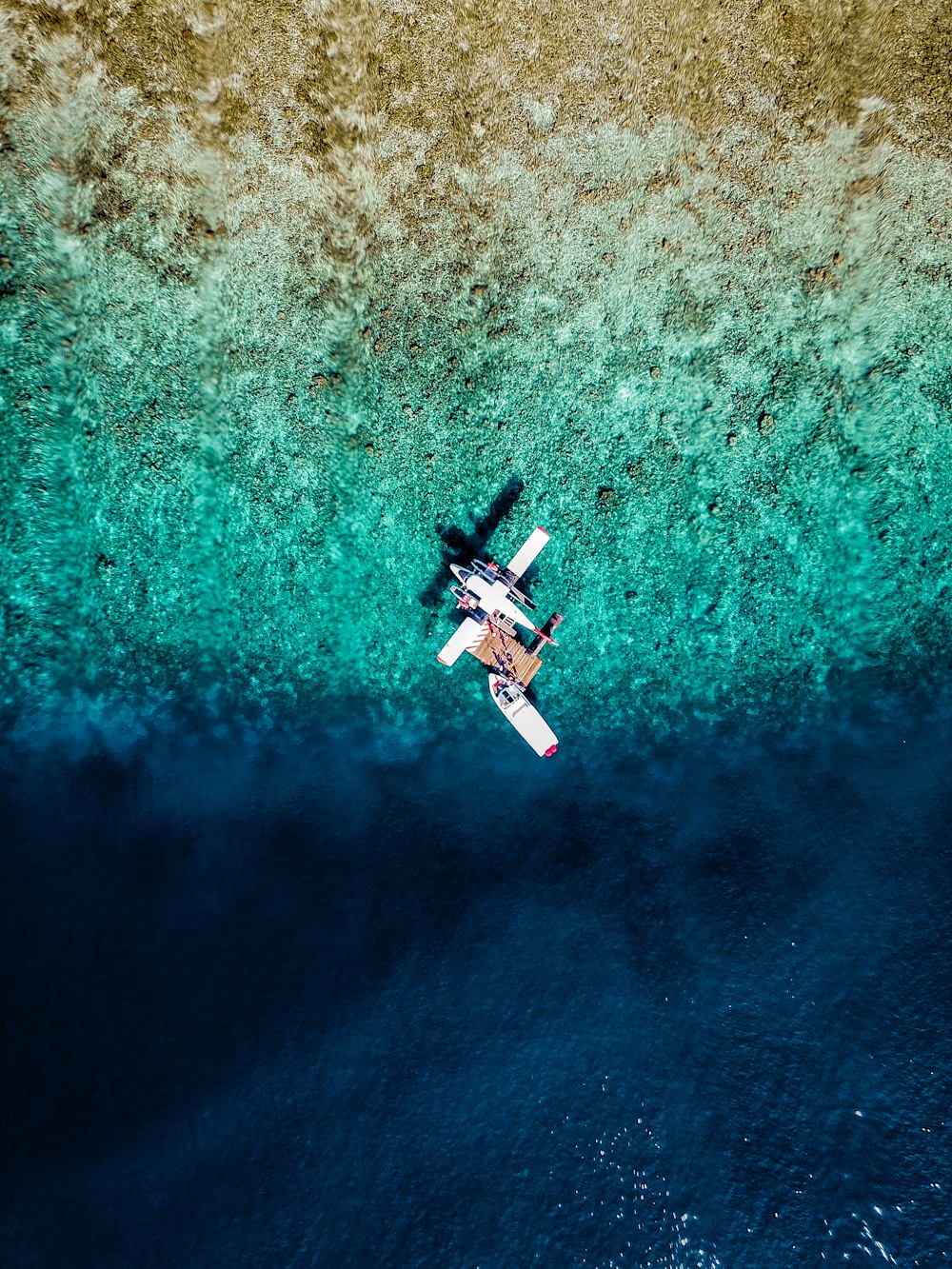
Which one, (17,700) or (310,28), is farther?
(17,700)

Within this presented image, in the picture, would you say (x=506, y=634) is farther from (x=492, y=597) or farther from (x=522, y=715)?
(x=522, y=715)

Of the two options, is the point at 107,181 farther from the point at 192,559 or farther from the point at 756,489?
the point at 756,489

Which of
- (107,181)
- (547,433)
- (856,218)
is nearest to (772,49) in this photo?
(856,218)

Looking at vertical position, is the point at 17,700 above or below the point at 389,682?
above

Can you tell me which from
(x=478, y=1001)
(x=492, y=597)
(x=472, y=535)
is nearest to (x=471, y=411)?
(x=472, y=535)

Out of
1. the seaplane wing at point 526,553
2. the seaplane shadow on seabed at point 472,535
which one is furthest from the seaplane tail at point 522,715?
the seaplane shadow on seabed at point 472,535

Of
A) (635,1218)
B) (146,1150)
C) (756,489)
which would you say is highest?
(756,489)

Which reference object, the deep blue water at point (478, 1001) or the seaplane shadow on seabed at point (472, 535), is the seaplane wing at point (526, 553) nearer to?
the seaplane shadow on seabed at point (472, 535)
